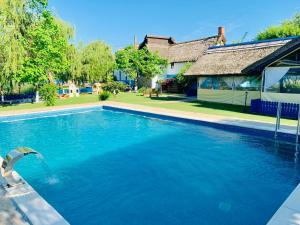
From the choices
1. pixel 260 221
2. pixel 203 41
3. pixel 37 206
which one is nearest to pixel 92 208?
pixel 37 206

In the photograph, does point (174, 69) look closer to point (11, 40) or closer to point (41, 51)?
point (41, 51)

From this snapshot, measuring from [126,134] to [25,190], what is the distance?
7.59 m

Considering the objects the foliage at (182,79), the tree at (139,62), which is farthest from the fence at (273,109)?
the tree at (139,62)

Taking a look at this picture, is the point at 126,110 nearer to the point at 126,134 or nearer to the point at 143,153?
the point at 126,134

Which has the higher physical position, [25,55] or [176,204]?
[25,55]

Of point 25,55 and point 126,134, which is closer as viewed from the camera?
point 126,134

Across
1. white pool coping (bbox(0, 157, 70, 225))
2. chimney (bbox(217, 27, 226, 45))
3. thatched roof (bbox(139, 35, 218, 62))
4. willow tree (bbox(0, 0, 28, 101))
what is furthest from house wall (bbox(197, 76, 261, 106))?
white pool coping (bbox(0, 157, 70, 225))

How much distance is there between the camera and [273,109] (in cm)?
1523

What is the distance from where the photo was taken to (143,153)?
33.1ft

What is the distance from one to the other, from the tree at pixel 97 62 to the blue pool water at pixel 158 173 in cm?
1917

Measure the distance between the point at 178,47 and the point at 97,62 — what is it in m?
13.8

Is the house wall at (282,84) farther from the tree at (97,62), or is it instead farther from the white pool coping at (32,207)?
the tree at (97,62)

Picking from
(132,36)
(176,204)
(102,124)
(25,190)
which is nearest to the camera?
(25,190)

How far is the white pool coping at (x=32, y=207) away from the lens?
448cm
